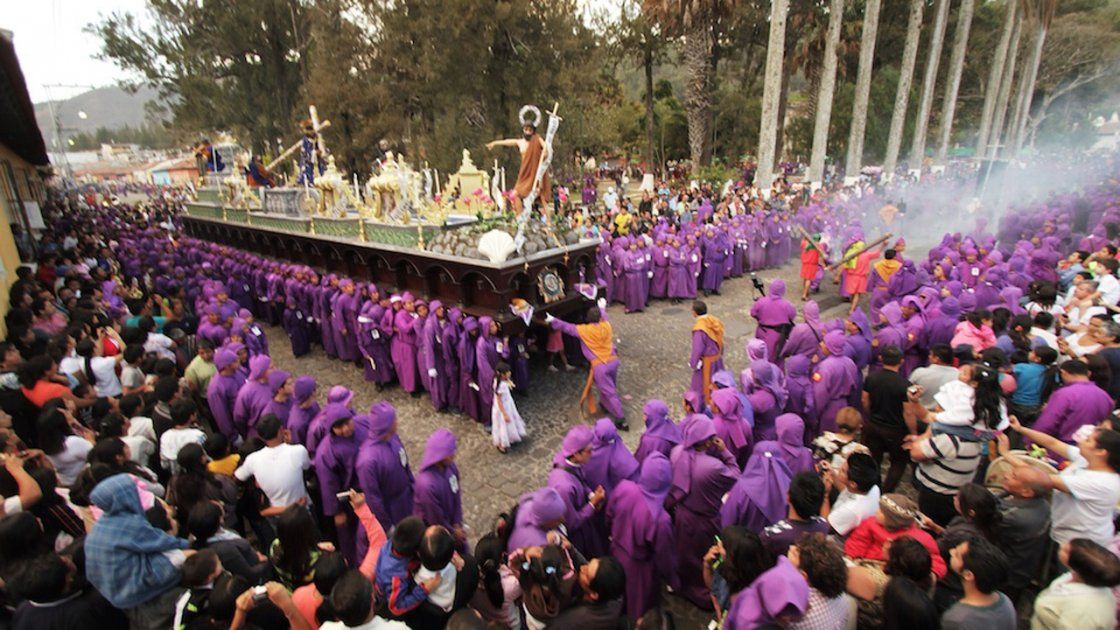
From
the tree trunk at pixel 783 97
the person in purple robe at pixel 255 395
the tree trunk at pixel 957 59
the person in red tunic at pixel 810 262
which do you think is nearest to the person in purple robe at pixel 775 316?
the person in red tunic at pixel 810 262

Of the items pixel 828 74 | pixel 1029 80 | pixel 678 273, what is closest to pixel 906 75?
pixel 828 74

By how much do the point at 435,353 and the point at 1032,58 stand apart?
4390 cm

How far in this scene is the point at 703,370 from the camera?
281 inches

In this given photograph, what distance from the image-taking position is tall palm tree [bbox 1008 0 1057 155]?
98.6ft

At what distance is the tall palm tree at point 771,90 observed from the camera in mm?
17531

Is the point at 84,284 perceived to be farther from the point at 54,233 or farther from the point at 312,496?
the point at 54,233

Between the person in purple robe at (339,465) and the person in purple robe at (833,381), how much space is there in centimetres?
466

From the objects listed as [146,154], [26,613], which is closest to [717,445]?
[26,613]

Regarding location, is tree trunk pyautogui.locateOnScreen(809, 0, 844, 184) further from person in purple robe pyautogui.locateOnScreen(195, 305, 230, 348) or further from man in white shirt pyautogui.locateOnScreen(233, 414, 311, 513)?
man in white shirt pyautogui.locateOnScreen(233, 414, 311, 513)

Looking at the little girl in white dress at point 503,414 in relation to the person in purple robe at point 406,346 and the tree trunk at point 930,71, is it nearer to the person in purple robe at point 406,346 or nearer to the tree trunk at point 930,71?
the person in purple robe at point 406,346

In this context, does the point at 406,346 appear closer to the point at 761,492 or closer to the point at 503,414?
the point at 503,414

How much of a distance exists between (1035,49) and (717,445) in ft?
145

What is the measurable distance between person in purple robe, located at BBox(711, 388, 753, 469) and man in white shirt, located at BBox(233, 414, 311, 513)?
3.60 meters

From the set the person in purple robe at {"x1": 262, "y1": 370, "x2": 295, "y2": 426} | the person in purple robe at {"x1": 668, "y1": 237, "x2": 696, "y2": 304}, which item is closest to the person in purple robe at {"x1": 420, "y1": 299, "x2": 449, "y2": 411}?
the person in purple robe at {"x1": 262, "y1": 370, "x2": 295, "y2": 426}
